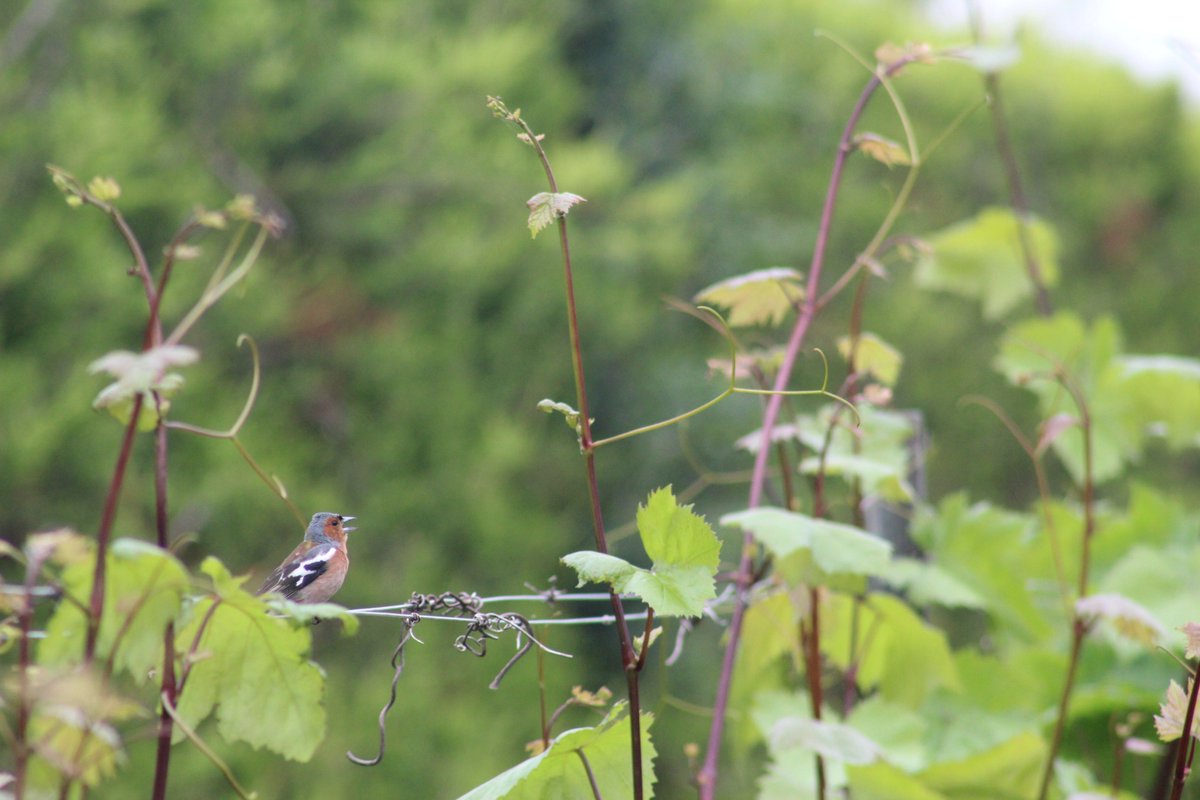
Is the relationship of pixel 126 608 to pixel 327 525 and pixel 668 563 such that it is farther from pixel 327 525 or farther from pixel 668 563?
pixel 327 525

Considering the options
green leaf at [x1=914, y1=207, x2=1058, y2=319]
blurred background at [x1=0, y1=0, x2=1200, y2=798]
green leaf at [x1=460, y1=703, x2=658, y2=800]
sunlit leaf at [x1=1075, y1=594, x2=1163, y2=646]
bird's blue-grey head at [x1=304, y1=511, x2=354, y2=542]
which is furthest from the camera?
blurred background at [x1=0, y1=0, x2=1200, y2=798]

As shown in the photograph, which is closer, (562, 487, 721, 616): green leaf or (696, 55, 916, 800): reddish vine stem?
(562, 487, 721, 616): green leaf

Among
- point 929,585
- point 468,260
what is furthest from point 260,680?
point 468,260

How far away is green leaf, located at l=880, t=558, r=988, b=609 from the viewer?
1700 mm

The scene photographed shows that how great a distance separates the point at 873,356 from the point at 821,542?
16.8 inches

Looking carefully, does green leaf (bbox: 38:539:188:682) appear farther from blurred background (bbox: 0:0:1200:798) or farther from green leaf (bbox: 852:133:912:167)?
blurred background (bbox: 0:0:1200:798)

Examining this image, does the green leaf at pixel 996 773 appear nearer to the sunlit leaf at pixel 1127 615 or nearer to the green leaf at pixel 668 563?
the sunlit leaf at pixel 1127 615

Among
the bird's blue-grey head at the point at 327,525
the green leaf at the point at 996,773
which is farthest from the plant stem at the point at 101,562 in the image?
the green leaf at the point at 996,773

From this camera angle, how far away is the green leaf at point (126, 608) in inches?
26.0

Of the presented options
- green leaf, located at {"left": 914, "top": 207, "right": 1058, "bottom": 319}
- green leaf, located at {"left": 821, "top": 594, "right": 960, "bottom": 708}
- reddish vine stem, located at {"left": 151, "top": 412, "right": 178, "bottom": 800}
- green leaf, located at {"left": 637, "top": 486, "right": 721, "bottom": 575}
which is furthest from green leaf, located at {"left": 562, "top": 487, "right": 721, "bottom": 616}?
green leaf, located at {"left": 914, "top": 207, "right": 1058, "bottom": 319}

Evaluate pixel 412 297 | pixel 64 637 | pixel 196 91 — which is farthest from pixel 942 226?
pixel 64 637

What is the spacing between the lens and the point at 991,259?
2137 millimetres

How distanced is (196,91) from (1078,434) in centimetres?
356

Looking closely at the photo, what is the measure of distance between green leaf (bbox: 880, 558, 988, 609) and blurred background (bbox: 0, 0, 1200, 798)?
1672 millimetres
